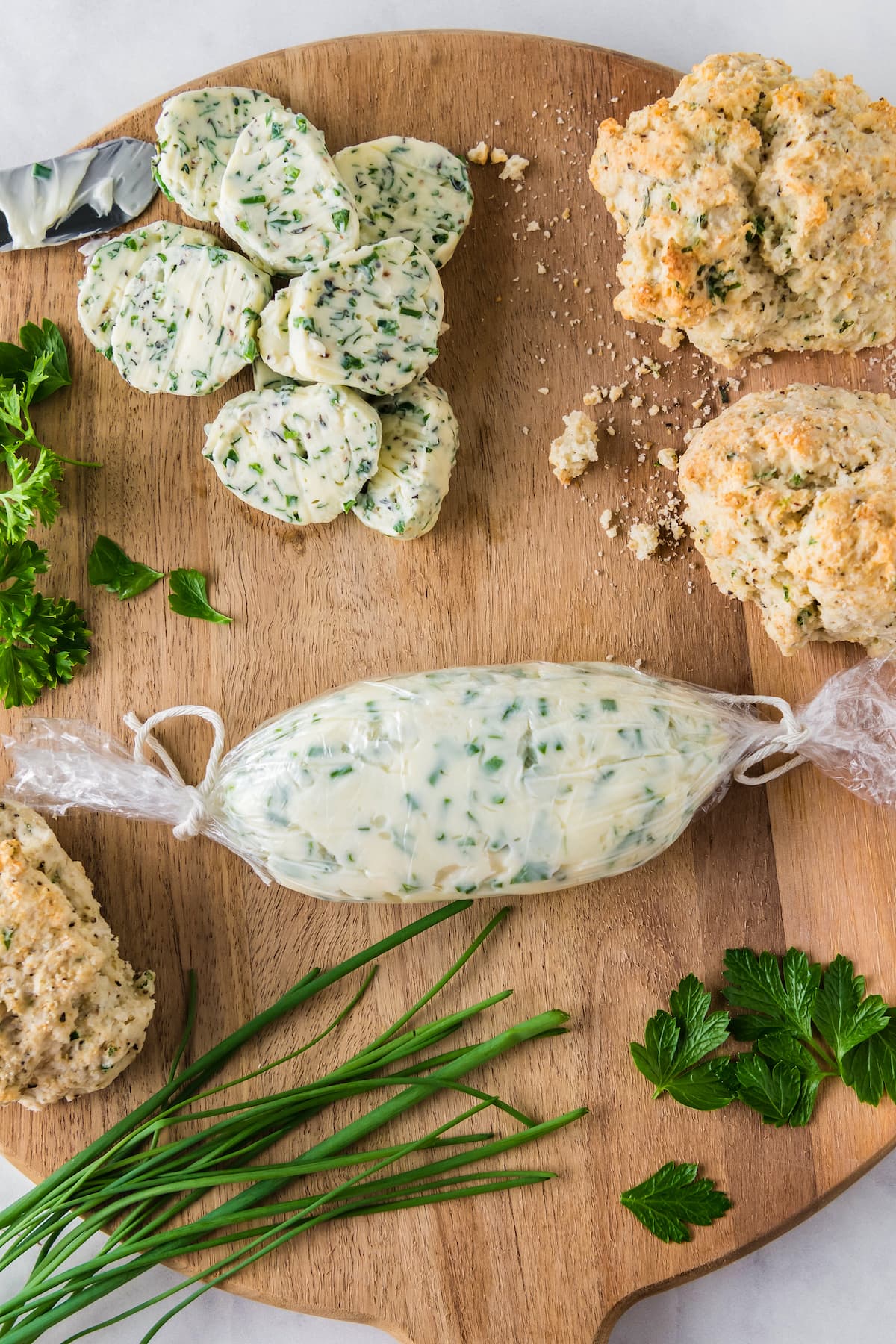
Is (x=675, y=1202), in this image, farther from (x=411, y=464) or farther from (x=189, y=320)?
(x=189, y=320)

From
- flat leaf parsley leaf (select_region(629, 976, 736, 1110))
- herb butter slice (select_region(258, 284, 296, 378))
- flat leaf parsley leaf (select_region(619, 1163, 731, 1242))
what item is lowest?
flat leaf parsley leaf (select_region(619, 1163, 731, 1242))

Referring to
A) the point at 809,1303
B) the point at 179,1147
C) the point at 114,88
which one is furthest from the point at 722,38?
the point at 809,1303

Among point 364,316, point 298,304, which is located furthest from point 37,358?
point 364,316

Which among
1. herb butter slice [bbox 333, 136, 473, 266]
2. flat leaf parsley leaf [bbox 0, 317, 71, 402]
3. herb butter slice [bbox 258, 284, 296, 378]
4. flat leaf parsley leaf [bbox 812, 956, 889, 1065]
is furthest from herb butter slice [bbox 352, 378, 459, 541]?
flat leaf parsley leaf [bbox 812, 956, 889, 1065]

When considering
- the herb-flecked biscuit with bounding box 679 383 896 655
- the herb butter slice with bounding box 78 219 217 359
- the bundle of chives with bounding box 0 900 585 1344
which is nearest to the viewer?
the herb-flecked biscuit with bounding box 679 383 896 655

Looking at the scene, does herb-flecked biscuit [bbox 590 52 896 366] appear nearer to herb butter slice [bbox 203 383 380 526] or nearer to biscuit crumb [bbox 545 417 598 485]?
biscuit crumb [bbox 545 417 598 485]

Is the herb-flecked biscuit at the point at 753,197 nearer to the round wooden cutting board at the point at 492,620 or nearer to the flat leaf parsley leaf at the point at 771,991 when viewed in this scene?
the round wooden cutting board at the point at 492,620
